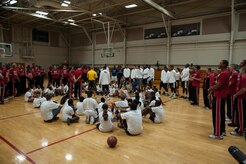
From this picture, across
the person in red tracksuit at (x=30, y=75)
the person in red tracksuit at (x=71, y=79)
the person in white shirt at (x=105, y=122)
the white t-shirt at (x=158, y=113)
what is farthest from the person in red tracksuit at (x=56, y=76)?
the white t-shirt at (x=158, y=113)

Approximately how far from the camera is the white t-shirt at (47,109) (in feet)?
17.5

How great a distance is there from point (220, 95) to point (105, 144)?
9.45 feet

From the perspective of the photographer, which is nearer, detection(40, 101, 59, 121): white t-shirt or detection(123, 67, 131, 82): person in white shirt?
detection(40, 101, 59, 121): white t-shirt

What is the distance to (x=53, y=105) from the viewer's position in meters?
5.42

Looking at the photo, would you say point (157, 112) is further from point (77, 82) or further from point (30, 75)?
point (30, 75)

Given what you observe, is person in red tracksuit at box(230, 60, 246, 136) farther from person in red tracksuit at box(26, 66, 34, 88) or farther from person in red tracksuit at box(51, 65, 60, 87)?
person in red tracksuit at box(26, 66, 34, 88)

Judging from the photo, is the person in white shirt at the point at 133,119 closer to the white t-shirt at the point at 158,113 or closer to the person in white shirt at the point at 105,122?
the person in white shirt at the point at 105,122

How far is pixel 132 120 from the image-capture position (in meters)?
4.38

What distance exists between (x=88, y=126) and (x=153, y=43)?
41.5 ft

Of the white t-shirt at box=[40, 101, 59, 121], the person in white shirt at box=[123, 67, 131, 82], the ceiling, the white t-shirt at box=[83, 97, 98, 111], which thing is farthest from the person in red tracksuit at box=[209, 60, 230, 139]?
the ceiling

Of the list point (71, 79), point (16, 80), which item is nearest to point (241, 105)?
point (71, 79)

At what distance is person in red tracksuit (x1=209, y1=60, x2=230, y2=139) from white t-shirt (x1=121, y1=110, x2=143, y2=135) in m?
1.85

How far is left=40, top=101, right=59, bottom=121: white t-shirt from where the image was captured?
534 cm

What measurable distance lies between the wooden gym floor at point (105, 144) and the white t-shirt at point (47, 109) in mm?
248
